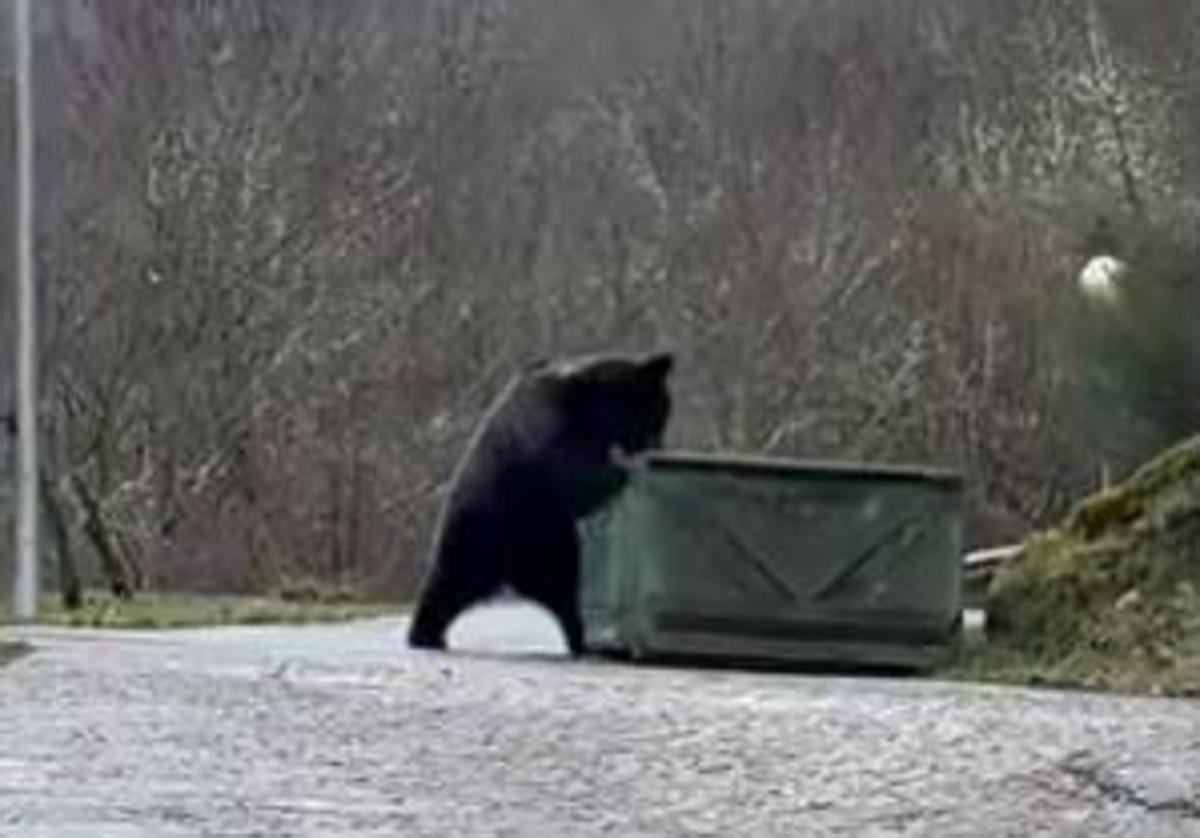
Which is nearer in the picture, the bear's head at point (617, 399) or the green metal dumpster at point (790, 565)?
the green metal dumpster at point (790, 565)

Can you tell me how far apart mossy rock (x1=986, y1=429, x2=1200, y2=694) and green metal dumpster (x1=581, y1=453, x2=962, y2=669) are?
379 mm

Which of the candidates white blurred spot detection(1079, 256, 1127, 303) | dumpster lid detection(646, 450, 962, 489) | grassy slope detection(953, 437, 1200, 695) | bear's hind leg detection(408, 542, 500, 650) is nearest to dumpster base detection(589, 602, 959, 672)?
grassy slope detection(953, 437, 1200, 695)

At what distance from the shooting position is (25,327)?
22.8 m

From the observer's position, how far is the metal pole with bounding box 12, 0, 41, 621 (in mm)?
22500

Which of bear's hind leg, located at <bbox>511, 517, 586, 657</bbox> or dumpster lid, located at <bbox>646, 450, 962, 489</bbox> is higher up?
dumpster lid, located at <bbox>646, 450, 962, 489</bbox>

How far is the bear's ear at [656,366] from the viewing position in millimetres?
17906

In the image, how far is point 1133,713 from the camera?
45.9 feet

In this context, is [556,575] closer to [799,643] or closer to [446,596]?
[446,596]

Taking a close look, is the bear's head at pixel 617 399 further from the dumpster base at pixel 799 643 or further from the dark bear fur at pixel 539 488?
the dumpster base at pixel 799 643

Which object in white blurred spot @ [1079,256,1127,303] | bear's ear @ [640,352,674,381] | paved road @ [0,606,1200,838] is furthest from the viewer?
white blurred spot @ [1079,256,1127,303]

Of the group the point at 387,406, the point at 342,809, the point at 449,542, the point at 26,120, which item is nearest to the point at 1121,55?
the point at 387,406

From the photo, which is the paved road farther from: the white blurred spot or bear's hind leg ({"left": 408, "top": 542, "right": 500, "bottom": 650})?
the white blurred spot

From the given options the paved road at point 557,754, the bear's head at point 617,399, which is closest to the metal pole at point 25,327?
the bear's head at point 617,399

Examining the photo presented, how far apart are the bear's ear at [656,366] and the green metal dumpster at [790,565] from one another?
953 millimetres
